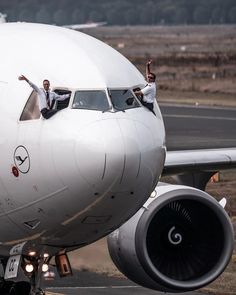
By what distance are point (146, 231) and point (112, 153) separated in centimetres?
410

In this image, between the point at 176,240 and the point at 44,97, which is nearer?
the point at 44,97

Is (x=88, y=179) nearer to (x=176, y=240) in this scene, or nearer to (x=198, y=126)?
(x=176, y=240)

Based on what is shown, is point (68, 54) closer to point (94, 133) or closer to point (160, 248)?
point (94, 133)

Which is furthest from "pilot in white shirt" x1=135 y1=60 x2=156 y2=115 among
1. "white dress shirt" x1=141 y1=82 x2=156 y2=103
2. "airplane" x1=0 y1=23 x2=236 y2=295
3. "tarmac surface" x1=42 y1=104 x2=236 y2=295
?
"tarmac surface" x1=42 y1=104 x2=236 y2=295

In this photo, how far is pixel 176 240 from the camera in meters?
19.9

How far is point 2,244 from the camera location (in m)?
18.6

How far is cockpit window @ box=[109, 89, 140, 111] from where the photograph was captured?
1674 centimetres

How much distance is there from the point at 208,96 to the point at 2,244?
63819 millimetres

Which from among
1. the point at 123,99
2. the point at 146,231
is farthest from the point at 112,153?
the point at 146,231

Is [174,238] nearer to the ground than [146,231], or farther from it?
nearer to the ground

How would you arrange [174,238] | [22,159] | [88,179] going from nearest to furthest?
1. [88,179]
2. [22,159]
3. [174,238]

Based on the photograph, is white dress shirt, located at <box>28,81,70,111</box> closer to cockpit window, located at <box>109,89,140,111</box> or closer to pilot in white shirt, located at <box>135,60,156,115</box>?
cockpit window, located at <box>109,89,140,111</box>

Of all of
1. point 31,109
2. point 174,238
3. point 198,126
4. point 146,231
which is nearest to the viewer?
point 31,109

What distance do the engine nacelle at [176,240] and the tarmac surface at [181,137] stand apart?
4.67 m
